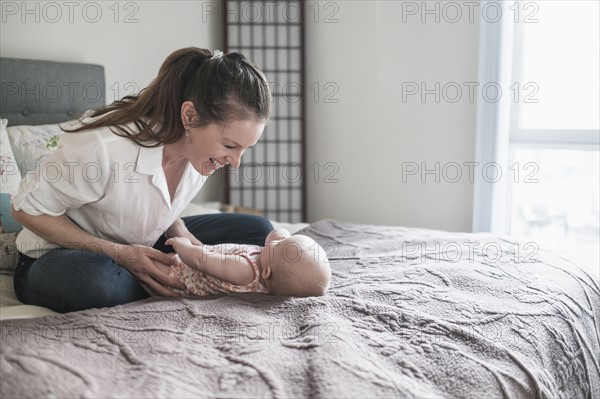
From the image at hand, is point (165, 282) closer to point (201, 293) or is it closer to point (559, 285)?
point (201, 293)

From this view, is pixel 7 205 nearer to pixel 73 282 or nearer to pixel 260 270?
pixel 73 282

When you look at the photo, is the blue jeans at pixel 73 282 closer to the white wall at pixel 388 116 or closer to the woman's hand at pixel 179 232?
the woman's hand at pixel 179 232

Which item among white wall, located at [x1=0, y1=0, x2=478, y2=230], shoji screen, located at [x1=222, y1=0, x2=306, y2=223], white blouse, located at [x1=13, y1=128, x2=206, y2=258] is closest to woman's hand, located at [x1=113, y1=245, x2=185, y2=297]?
white blouse, located at [x1=13, y1=128, x2=206, y2=258]

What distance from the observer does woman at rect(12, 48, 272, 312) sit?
1.63m

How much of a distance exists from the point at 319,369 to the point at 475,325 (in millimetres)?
450

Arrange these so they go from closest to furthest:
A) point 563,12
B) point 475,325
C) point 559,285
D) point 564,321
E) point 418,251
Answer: point 475,325 → point 564,321 → point 559,285 → point 418,251 → point 563,12

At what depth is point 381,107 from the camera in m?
3.44

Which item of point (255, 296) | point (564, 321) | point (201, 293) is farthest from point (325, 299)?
point (564, 321)

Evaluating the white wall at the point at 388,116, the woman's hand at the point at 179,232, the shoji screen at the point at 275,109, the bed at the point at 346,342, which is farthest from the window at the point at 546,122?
the woman's hand at the point at 179,232

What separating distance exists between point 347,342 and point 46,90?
1.97 m

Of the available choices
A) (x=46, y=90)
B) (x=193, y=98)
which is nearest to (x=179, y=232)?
(x=193, y=98)

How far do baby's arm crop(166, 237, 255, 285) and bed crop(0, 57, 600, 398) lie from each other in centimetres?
6

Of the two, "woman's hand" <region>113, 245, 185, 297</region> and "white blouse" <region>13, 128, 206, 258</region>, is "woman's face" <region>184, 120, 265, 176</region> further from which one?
"woman's hand" <region>113, 245, 185, 297</region>

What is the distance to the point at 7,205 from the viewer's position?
2055mm
